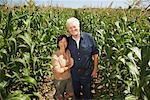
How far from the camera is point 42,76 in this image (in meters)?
6.54

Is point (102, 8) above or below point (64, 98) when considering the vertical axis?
above

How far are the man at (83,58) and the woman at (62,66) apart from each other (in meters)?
0.07

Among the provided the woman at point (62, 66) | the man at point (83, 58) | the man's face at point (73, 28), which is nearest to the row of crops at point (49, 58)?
the man at point (83, 58)

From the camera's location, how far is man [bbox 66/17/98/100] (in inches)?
173

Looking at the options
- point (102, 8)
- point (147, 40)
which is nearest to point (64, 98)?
point (147, 40)

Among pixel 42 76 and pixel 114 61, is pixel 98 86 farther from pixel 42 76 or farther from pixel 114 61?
pixel 114 61

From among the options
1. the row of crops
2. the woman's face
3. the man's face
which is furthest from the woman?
the row of crops

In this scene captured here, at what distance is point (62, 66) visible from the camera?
430 centimetres

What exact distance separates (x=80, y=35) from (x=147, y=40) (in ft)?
3.37

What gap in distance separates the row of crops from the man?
22cm

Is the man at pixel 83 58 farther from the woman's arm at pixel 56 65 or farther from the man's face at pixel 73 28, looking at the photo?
the woman's arm at pixel 56 65

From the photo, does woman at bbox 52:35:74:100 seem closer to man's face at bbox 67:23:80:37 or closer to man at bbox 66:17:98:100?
man at bbox 66:17:98:100

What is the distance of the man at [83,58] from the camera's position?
14.5 feet

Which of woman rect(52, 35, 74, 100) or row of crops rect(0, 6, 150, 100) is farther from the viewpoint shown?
woman rect(52, 35, 74, 100)
